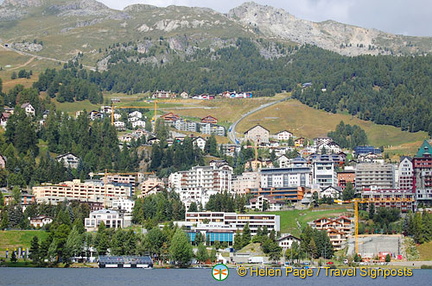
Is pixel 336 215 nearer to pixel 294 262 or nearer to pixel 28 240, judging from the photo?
pixel 294 262

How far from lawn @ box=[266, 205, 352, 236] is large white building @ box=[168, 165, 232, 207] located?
84.8 ft

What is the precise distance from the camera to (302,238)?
142 m

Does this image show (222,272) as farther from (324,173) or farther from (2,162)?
(2,162)

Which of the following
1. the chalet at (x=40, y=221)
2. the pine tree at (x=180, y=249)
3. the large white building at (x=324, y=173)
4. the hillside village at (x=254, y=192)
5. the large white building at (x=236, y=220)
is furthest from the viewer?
the large white building at (x=324, y=173)

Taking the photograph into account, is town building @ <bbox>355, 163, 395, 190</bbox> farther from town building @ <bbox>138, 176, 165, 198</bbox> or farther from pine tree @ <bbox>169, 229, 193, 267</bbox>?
pine tree @ <bbox>169, 229, 193, 267</bbox>

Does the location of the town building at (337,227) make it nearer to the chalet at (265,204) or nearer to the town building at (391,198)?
the town building at (391,198)

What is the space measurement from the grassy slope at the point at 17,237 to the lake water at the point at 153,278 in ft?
60.3

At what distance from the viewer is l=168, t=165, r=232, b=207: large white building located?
622 feet

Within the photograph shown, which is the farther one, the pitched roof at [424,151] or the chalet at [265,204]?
the pitched roof at [424,151]

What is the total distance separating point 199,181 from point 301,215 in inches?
1451

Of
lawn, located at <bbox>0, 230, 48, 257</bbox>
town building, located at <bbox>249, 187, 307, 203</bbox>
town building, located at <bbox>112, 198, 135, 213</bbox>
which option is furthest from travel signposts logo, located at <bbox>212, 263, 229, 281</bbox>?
town building, located at <bbox>112, 198, 135, 213</bbox>

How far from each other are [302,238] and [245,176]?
5256 centimetres

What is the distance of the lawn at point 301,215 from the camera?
15625 cm

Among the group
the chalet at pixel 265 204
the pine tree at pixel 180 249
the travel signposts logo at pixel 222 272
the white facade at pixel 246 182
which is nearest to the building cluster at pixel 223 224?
the chalet at pixel 265 204
